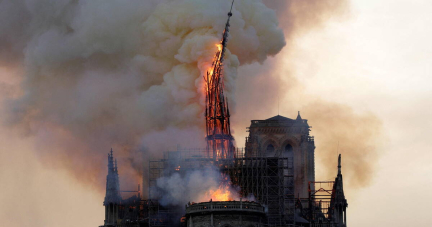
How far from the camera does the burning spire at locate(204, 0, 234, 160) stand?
569 ft

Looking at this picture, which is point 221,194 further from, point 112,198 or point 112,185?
point 112,185

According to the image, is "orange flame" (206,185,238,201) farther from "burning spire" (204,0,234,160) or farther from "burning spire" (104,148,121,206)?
"burning spire" (104,148,121,206)

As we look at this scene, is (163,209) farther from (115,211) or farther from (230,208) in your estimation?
(230,208)

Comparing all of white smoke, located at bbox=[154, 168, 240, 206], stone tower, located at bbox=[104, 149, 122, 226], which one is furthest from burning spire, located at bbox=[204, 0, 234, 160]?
stone tower, located at bbox=[104, 149, 122, 226]

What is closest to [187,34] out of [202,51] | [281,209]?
[202,51]

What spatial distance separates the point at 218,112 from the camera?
175 meters

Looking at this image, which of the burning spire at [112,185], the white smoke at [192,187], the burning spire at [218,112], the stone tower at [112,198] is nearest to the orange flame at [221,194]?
the white smoke at [192,187]

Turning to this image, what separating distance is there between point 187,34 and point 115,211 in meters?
30.3

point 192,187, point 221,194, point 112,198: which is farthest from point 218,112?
point 112,198

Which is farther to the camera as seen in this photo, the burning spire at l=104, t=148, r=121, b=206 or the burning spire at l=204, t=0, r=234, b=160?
the burning spire at l=204, t=0, r=234, b=160

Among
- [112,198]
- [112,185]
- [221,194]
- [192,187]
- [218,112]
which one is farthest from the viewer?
[218,112]

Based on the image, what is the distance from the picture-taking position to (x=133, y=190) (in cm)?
18250

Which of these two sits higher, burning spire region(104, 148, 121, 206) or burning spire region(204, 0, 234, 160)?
burning spire region(204, 0, 234, 160)

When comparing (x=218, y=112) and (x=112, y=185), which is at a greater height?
(x=218, y=112)
